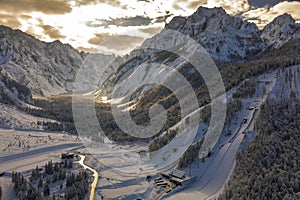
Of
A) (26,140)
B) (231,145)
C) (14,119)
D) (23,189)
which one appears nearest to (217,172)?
(231,145)

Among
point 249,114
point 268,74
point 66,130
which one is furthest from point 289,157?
point 66,130

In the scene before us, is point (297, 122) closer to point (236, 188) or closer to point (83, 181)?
point (236, 188)

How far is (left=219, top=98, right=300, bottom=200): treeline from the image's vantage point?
50.3 metres

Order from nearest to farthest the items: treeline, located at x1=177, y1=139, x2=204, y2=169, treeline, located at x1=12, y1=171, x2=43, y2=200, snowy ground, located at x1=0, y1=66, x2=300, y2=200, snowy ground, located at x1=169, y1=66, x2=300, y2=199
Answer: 1. treeline, located at x1=12, y1=171, x2=43, y2=200
2. snowy ground, located at x1=169, y1=66, x2=300, y2=199
3. snowy ground, located at x1=0, y1=66, x2=300, y2=200
4. treeline, located at x1=177, y1=139, x2=204, y2=169

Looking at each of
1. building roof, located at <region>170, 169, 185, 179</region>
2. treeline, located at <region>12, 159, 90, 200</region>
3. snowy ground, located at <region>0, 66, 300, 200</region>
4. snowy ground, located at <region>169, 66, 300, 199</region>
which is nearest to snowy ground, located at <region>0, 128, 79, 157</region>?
snowy ground, located at <region>0, 66, 300, 200</region>

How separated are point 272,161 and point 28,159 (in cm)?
6902

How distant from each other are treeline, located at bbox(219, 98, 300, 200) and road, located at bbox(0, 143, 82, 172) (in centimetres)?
5521

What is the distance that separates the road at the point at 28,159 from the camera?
79.6 metres

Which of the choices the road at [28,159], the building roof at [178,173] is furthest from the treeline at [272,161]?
the road at [28,159]

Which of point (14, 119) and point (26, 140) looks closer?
point (26, 140)

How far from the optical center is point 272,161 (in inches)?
2302

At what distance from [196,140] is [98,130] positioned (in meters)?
77.9

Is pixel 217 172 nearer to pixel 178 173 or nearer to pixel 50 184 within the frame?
pixel 178 173

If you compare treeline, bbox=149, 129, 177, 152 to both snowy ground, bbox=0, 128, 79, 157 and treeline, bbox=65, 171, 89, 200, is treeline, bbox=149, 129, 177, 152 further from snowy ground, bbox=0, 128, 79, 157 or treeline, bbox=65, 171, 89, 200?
snowy ground, bbox=0, 128, 79, 157
